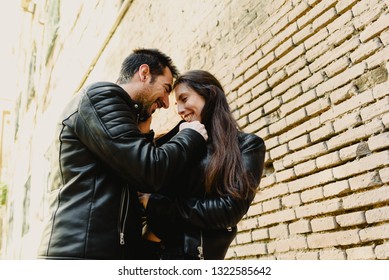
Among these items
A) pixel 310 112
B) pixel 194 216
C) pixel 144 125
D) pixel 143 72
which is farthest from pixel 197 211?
pixel 310 112

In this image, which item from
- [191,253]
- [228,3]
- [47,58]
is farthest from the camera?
[47,58]

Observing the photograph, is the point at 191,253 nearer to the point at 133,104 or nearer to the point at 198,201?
the point at 198,201

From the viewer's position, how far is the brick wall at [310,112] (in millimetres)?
2197

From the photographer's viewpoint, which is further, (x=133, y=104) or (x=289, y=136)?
(x=289, y=136)

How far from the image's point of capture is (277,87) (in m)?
2.96

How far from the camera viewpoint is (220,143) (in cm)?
171

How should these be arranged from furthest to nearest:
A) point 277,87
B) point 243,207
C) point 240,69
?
1. point 240,69
2. point 277,87
3. point 243,207

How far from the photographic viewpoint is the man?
140 centimetres

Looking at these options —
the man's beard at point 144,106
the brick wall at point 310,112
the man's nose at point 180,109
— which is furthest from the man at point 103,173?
the brick wall at point 310,112

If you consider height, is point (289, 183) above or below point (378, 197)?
above

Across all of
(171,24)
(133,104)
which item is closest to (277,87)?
(133,104)

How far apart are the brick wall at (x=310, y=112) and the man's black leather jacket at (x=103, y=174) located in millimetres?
1186

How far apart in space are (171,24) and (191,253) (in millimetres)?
3925

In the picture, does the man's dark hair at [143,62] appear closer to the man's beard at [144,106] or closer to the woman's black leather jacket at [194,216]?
the man's beard at [144,106]
